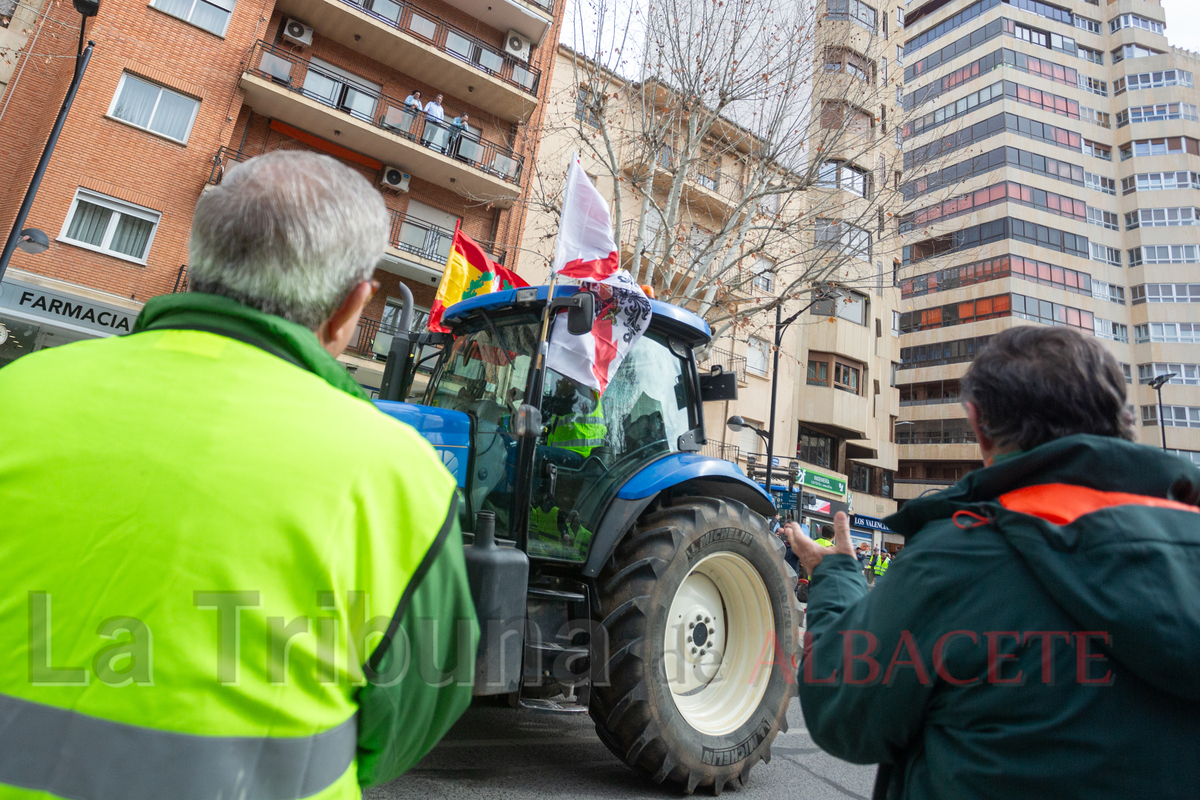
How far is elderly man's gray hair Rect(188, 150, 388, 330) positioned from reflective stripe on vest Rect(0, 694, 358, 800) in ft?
2.07

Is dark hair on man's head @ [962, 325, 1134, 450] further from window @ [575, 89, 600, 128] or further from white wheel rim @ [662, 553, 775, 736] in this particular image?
window @ [575, 89, 600, 128]

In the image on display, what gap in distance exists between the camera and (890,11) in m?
17.5

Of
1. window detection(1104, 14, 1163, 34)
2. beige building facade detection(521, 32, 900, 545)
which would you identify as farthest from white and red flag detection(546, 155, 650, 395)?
window detection(1104, 14, 1163, 34)

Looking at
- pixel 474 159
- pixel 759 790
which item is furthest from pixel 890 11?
pixel 759 790

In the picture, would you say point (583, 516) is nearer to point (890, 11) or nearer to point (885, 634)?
point (885, 634)

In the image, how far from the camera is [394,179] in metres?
17.1

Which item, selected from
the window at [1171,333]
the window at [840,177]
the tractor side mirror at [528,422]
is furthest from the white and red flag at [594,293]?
the window at [1171,333]

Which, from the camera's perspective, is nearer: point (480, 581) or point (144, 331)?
point (144, 331)

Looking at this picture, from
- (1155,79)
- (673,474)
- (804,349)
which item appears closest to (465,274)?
(673,474)

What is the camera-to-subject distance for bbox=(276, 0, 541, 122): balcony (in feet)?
52.7

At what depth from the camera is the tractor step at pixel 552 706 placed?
3.27 m

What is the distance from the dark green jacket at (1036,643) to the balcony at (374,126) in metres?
15.2

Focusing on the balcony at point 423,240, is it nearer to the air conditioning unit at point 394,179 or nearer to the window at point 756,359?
the air conditioning unit at point 394,179

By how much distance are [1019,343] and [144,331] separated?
170 centimetres
